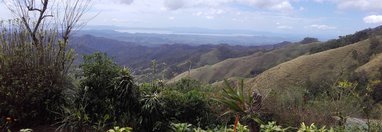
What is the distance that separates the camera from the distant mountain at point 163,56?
8429mm

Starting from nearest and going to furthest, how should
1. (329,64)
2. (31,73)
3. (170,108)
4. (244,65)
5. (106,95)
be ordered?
(31,73)
(106,95)
(170,108)
(329,64)
(244,65)

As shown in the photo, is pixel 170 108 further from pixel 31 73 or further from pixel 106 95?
pixel 31 73

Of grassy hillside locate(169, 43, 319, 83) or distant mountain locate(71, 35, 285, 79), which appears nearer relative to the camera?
distant mountain locate(71, 35, 285, 79)

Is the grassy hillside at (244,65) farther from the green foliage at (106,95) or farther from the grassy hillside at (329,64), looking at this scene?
the green foliage at (106,95)

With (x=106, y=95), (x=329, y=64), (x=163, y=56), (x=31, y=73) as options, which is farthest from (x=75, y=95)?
(x=163, y=56)

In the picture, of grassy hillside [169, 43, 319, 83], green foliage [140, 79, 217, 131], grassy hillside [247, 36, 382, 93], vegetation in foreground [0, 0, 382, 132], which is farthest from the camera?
grassy hillside [169, 43, 319, 83]

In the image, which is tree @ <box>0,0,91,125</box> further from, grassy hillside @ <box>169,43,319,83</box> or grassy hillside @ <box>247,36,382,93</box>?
grassy hillside @ <box>169,43,319,83</box>

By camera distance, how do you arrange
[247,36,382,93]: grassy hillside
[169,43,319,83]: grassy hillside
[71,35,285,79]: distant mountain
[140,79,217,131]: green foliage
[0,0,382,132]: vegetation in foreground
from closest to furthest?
1. [0,0,382,132]: vegetation in foreground
2. [140,79,217,131]: green foliage
3. [71,35,285,79]: distant mountain
4. [247,36,382,93]: grassy hillside
5. [169,43,319,83]: grassy hillside

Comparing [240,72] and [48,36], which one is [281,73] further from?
[48,36]

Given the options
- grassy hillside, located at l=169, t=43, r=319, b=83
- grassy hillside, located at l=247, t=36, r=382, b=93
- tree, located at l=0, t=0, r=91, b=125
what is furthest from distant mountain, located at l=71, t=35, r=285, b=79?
grassy hillside, located at l=247, t=36, r=382, b=93

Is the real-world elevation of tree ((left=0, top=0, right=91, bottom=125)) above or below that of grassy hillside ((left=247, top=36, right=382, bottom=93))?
above

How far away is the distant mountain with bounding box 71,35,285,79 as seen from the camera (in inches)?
332

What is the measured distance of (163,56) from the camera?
145m

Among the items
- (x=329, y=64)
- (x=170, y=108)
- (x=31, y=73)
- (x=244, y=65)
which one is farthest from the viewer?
(x=244, y=65)
